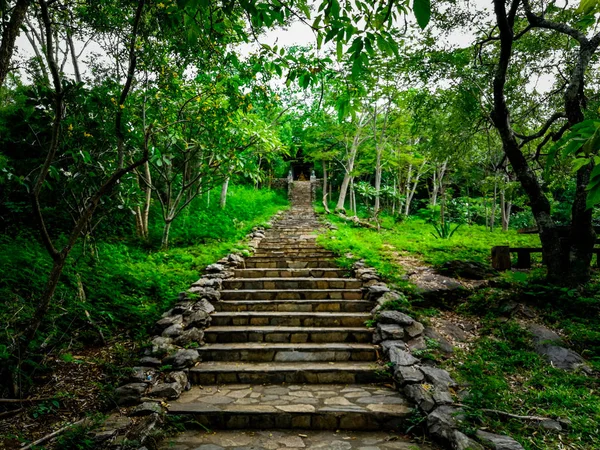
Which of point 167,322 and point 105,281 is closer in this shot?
point 167,322

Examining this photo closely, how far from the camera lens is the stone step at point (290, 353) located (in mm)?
4516

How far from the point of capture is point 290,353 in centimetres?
456

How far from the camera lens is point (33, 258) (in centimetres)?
582

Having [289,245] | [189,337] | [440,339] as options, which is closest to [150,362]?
[189,337]

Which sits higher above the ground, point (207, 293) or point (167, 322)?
point (207, 293)

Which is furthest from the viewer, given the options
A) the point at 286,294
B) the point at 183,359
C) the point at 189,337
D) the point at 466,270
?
the point at 466,270

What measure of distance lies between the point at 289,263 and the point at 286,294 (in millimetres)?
1618

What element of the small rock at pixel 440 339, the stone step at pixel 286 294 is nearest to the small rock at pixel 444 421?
the small rock at pixel 440 339

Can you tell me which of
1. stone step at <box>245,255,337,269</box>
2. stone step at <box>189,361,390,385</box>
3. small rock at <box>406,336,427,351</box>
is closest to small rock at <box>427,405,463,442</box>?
stone step at <box>189,361,390,385</box>

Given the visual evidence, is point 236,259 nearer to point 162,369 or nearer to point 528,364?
point 162,369

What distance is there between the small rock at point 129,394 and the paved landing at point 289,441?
62cm

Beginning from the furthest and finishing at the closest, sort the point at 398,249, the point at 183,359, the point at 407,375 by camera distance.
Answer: the point at 398,249
the point at 183,359
the point at 407,375

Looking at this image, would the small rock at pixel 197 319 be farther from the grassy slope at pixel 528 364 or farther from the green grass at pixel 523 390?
the green grass at pixel 523 390

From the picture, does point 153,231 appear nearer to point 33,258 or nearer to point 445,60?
point 33,258
